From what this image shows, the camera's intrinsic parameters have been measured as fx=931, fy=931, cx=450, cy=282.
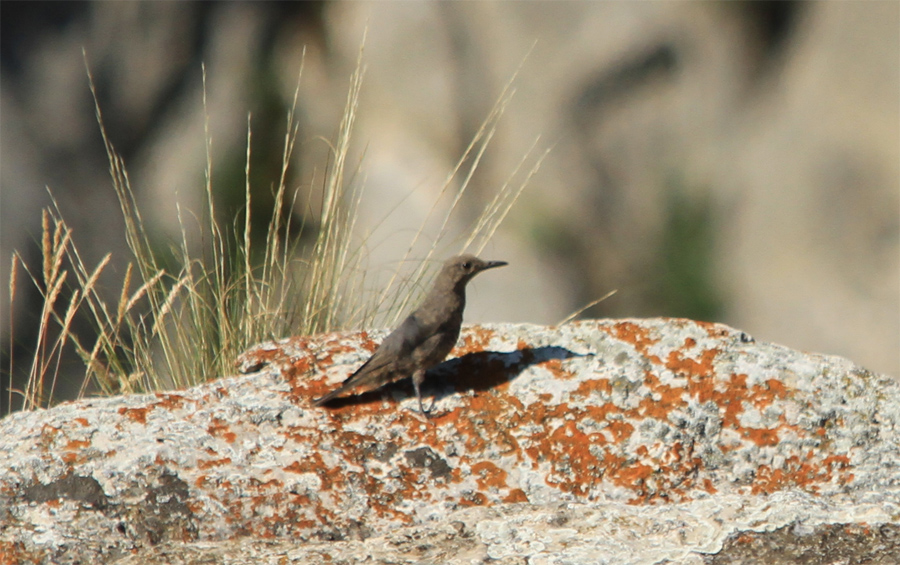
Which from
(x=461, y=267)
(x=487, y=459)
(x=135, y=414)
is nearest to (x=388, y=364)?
(x=487, y=459)

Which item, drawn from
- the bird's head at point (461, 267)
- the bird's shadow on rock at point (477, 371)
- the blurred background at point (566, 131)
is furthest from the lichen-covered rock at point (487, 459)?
the blurred background at point (566, 131)

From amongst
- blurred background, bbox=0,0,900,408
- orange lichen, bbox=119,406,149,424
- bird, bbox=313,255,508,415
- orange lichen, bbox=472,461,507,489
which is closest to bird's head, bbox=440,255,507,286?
bird, bbox=313,255,508,415

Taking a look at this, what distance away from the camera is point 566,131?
11008 mm

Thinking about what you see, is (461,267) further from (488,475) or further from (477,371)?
(488,475)

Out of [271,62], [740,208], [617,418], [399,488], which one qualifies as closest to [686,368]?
[617,418]

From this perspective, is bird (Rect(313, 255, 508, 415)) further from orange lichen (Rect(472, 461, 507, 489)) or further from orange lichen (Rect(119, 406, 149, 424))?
orange lichen (Rect(119, 406, 149, 424))

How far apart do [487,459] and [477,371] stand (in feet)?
1.44

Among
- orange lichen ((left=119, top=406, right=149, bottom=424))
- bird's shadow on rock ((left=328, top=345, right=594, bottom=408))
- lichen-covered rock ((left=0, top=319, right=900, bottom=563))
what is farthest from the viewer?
bird's shadow on rock ((left=328, top=345, right=594, bottom=408))

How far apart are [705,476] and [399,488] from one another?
0.75 m

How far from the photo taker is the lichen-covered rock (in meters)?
1.98

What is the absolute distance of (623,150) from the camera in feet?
37.1

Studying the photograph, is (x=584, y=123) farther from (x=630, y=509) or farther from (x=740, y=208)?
(x=630, y=509)

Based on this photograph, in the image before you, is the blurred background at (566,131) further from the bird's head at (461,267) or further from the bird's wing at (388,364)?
the bird's wing at (388,364)

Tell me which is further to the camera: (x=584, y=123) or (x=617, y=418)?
(x=584, y=123)
